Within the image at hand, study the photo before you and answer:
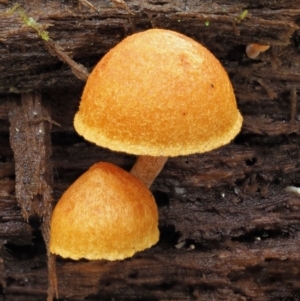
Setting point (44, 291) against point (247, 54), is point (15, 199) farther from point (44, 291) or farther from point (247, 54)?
point (247, 54)

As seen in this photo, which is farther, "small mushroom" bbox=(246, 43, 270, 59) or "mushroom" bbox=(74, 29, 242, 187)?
"small mushroom" bbox=(246, 43, 270, 59)

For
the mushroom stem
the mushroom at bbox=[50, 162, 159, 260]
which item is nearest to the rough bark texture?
the mushroom stem

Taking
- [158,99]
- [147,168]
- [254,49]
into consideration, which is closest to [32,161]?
[147,168]

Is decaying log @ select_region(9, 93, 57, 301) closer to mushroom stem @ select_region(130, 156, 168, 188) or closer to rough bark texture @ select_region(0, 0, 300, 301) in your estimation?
rough bark texture @ select_region(0, 0, 300, 301)

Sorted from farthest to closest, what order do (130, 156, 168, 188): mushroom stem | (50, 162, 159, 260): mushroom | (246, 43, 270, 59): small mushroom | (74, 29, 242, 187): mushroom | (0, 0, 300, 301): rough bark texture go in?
(0, 0, 300, 301): rough bark texture
(246, 43, 270, 59): small mushroom
(130, 156, 168, 188): mushroom stem
(50, 162, 159, 260): mushroom
(74, 29, 242, 187): mushroom

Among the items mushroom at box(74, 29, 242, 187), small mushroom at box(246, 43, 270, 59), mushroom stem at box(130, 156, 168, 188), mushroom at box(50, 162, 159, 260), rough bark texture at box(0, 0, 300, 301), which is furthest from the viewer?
rough bark texture at box(0, 0, 300, 301)

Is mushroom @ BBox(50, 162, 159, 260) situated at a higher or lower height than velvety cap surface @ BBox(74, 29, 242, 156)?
lower
